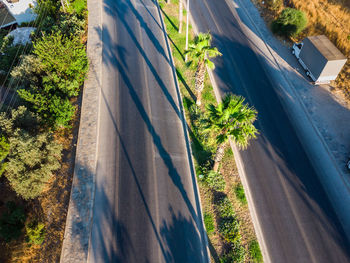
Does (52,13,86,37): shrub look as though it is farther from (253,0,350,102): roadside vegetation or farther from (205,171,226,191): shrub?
(253,0,350,102): roadside vegetation

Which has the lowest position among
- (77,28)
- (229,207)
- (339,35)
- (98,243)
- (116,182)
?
(98,243)

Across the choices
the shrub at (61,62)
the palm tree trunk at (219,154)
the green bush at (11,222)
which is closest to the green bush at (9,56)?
the shrub at (61,62)

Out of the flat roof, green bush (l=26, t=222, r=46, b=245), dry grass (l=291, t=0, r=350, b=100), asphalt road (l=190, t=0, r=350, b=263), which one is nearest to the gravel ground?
dry grass (l=291, t=0, r=350, b=100)

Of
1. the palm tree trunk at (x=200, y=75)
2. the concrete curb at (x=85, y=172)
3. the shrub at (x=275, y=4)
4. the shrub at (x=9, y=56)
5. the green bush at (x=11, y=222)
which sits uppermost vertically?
the shrub at (x=275, y=4)

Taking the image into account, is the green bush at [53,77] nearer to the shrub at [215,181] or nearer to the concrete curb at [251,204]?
the shrub at [215,181]

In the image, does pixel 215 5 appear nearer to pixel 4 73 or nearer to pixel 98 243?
pixel 4 73

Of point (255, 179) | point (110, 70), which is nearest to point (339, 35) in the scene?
point (255, 179)
